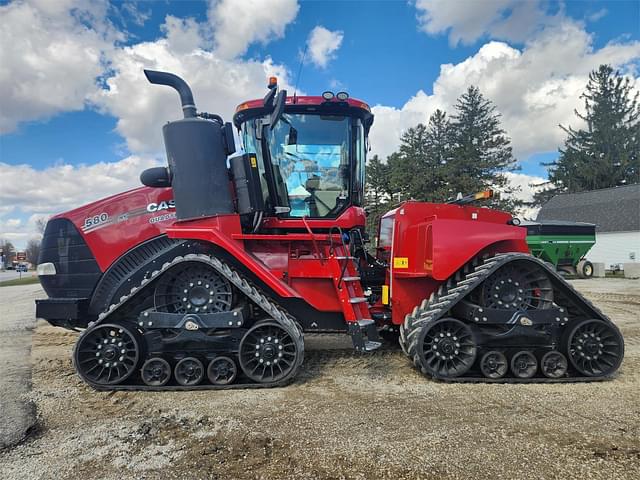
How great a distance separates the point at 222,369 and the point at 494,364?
9.08ft

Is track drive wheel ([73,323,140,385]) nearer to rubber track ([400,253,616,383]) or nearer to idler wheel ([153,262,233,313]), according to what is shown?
idler wheel ([153,262,233,313])

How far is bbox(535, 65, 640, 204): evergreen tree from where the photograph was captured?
→ 41312 mm

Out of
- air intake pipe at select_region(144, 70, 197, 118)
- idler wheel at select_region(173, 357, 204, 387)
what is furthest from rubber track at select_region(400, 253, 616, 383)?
air intake pipe at select_region(144, 70, 197, 118)

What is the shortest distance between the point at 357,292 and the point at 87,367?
9.31 feet

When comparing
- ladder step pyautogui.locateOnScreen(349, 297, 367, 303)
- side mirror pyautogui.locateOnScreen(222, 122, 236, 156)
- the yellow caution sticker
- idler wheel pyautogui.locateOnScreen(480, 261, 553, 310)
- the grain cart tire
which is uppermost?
side mirror pyautogui.locateOnScreen(222, 122, 236, 156)

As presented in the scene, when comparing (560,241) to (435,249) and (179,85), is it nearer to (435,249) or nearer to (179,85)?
(435,249)

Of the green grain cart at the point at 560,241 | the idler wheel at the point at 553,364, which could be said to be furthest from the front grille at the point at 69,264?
the green grain cart at the point at 560,241

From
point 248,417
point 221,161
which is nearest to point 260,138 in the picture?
point 221,161

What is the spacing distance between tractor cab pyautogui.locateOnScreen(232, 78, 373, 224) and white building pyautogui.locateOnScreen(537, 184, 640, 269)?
2912 cm

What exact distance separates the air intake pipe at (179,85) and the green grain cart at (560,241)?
16655mm

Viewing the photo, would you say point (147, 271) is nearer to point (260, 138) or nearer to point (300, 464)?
point (260, 138)

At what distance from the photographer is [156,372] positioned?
429cm

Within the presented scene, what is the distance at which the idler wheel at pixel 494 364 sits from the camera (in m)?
4.46

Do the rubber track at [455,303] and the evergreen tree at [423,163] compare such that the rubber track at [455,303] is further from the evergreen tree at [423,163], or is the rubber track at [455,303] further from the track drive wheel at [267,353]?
the evergreen tree at [423,163]
